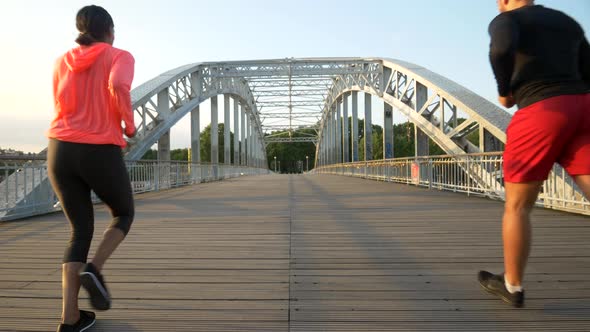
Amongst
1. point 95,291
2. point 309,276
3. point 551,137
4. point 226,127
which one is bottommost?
point 309,276

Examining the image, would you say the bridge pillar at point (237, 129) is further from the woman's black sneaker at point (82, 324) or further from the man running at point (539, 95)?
the man running at point (539, 95)

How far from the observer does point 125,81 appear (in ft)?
5.95

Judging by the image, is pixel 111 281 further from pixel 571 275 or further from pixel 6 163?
pixel 6 163

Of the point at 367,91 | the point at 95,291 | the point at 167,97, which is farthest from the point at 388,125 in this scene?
the point at 95,291

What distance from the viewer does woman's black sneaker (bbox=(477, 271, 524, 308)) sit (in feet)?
6.66

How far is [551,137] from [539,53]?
349 millimetres

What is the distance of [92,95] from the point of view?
185cm

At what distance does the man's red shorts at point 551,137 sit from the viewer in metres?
1.77

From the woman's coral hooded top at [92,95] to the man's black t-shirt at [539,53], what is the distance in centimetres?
154

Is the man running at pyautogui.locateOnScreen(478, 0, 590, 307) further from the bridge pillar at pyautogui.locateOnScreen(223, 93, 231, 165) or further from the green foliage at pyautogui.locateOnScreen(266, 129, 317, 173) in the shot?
the green foliage at pyautogui.locateOnScreen(266, 129, 317, 173)

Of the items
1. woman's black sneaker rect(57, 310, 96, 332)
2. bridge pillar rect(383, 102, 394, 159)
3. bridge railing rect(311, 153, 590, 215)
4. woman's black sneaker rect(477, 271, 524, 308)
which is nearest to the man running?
woman's black sneaker rect(477, 271, 524, 308)

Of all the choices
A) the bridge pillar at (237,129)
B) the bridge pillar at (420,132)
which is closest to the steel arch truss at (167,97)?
the bridge pillar at (237,129)

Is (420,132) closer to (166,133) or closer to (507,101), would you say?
(166,133)

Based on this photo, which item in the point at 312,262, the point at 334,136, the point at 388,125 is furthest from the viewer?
the point at 334,136
